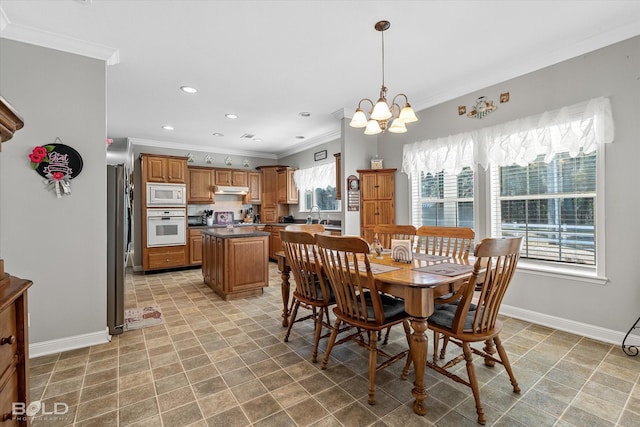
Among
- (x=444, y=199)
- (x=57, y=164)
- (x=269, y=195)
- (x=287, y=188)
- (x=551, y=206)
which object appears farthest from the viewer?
(x=269, y=195)

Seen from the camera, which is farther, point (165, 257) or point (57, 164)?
point (165, 257)

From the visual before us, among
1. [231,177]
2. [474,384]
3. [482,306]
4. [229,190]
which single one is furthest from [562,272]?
[231,177]

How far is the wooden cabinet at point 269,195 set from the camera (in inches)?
284

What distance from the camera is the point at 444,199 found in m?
4.00

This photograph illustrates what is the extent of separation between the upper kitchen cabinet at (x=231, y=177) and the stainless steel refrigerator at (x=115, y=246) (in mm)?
3596

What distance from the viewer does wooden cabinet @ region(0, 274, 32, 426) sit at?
1.07 meters

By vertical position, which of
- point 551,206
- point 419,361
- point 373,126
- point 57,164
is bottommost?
point 419,361

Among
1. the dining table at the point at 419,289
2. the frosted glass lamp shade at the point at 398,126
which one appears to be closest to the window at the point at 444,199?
the frosted glass lamp shade at the point at 398,126

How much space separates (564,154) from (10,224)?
5016 mm

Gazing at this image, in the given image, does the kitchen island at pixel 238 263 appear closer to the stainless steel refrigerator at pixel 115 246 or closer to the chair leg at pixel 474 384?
the stainless steel refrigerator at pixel 115 246

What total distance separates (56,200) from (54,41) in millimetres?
1371

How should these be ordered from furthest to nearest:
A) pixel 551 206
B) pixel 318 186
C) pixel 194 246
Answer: pixel 318 186
pixel 194 246
pixel 551 206

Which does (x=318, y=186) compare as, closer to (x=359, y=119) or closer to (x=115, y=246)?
(x=359, y=119)

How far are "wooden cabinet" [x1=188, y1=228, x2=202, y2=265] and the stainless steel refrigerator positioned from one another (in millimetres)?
3063
